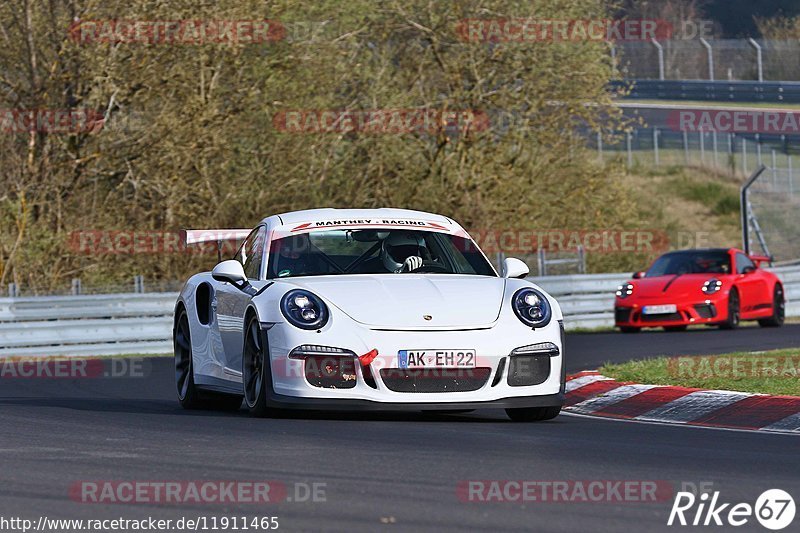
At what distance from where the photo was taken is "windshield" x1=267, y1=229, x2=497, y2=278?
10.5m

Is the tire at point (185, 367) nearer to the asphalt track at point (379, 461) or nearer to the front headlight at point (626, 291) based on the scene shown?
the asphalt track at point (379, 461)

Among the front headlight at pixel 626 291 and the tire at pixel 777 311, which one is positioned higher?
the front headlight at pixel 626 291

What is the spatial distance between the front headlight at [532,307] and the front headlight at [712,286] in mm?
12709

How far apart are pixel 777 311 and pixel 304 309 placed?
15.3m

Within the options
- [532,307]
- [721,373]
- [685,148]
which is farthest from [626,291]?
[685,148]

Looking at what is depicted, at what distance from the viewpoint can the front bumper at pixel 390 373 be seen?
9375 millimetres

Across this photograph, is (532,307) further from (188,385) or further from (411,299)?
(188,385)

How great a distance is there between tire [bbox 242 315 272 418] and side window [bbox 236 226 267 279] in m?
0.69

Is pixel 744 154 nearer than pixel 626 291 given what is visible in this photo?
No

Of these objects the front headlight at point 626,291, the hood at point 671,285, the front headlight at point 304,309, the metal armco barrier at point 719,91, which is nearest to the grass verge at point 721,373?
the front headlight at point 304,309

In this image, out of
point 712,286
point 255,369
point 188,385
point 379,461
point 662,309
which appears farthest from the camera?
point 712,286

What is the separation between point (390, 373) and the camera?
9383 millimetres

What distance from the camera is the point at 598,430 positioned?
30.8 feet

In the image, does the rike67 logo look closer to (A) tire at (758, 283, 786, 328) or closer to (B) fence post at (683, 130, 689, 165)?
(A) tire at (758, 283, 786, 328)
